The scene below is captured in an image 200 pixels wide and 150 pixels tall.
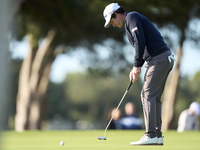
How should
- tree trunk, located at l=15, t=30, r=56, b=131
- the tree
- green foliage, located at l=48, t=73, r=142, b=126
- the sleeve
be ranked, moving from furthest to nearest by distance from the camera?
green foliage, located at l=48, t=73, r=142, b=126, tree trunk, located at l=15, t=30, r=56, b=131, the tree, the sleeve

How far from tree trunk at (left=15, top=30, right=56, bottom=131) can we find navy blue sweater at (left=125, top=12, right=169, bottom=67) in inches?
682

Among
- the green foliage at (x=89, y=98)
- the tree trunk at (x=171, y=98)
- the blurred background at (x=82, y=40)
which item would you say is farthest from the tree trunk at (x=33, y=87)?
the green foliage at (x=89, y=98)

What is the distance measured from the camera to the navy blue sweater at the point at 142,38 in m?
5.11

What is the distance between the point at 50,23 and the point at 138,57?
11.6 m

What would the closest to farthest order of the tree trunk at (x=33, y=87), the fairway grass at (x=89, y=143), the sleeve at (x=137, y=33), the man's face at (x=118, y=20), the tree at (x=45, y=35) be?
1. the fairway grass at (x=89, y=143)
2. the sleeve at (x=137, y=33)
3. the man's face at (x=118, y=20)
4. the tree at (x=45, y=35)
5. the tree trunk at (x=33, y=87)

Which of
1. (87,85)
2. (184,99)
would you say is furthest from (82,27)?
(87,85)

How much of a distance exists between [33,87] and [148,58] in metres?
18.3

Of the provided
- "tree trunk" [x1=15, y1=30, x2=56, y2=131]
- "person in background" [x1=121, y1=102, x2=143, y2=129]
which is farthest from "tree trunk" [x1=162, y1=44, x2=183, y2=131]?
"tree trunk" [x1=15, y1=30, x2=56, y2=131]

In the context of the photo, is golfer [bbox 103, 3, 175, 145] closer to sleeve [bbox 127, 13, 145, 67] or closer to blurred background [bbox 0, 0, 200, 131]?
sleeve [bbox 127, 13, 145, 67]

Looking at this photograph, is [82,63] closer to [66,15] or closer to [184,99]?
[66,15]

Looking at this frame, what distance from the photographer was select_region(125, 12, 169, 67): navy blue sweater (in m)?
5.11

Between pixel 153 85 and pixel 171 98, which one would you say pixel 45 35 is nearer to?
pixel 171 98

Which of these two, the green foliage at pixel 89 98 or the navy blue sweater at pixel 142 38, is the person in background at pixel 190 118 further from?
the green foliage at pixel 89 98

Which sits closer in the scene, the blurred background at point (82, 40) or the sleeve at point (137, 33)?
the sleeve at point (137, 33)
